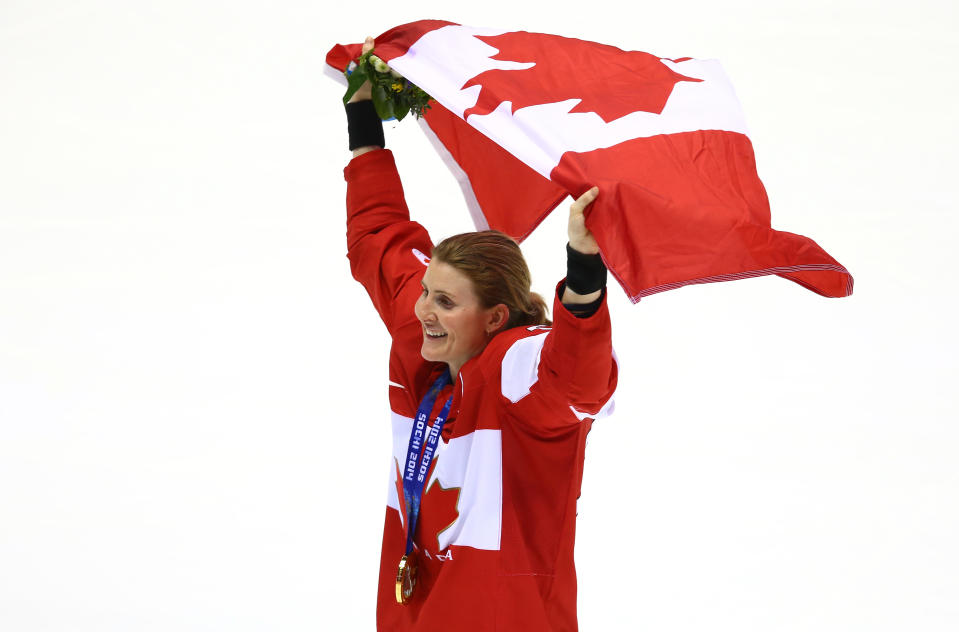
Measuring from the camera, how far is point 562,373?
2.35m

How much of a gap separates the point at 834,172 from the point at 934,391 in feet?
4.18

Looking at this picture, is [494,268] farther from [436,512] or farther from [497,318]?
[436,512]

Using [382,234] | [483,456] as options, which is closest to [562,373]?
[483,456]

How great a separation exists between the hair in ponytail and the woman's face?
0.06 feet

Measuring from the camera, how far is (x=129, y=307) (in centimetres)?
672

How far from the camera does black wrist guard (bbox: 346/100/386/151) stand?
3176 millimetres

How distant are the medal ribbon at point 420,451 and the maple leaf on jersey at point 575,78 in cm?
66

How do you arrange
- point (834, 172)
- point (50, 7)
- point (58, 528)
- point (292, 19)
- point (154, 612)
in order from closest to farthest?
1. point (154, 612)
2. point (58, 528)
3. point (834, 172)
4. point (292, 19)
5. point (50, 7)

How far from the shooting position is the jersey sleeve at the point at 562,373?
7.49ft

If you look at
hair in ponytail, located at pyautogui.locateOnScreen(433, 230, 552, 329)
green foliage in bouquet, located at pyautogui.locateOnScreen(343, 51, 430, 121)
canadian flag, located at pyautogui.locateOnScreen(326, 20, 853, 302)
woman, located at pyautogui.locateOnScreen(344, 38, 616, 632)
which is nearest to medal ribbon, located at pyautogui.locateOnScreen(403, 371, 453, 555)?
woman, located at pyautogui.locateOnScreen(344, 38, 616, 632)

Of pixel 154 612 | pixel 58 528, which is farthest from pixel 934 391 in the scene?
pixel 58 528

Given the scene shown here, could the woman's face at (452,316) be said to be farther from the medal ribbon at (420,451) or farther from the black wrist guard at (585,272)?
the black wrist guard at (585,272)

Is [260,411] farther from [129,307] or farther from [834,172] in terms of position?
[834,172]

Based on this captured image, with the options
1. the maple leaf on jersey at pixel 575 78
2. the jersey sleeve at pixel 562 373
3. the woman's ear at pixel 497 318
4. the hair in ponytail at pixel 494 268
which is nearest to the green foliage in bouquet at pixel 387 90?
the maple leaf on jersey at pixel 575 78
